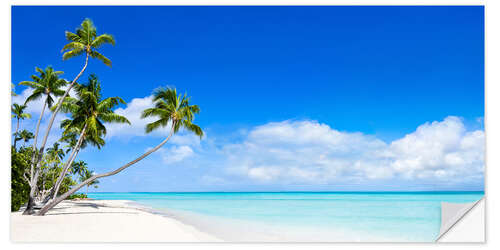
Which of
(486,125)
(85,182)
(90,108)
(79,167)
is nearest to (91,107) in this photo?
(90,108)

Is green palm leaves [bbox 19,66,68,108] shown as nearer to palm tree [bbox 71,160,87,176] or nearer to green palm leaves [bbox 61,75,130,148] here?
green palm leaves [bbox 61,75,130,148]

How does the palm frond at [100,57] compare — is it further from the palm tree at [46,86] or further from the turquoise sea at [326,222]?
the turquoise sea at [326,222]

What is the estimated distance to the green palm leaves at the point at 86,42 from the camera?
254 inches

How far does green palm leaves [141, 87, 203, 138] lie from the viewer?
7977 millimetres

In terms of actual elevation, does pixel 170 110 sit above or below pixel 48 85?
below

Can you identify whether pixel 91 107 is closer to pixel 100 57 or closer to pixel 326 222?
pixel 100 57

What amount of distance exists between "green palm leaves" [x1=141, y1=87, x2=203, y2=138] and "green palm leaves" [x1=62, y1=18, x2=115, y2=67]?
1.69 metres

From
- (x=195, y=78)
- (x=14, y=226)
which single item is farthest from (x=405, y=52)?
(x=14, y=226)

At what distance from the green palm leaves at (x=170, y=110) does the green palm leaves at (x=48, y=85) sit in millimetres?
2246

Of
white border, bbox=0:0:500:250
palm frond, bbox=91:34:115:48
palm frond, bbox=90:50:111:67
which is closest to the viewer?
white border, bbox=0:0:500:250

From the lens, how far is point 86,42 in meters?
6.77

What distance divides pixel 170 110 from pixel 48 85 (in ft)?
10.3

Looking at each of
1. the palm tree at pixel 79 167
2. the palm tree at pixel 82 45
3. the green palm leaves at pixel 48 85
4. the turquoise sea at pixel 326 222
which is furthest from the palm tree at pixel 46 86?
the palm tree at pixel 79 167

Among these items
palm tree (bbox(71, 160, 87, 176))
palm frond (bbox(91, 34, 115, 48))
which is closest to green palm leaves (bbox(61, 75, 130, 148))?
palm frond (bbox(91, 34, 115, 48))
